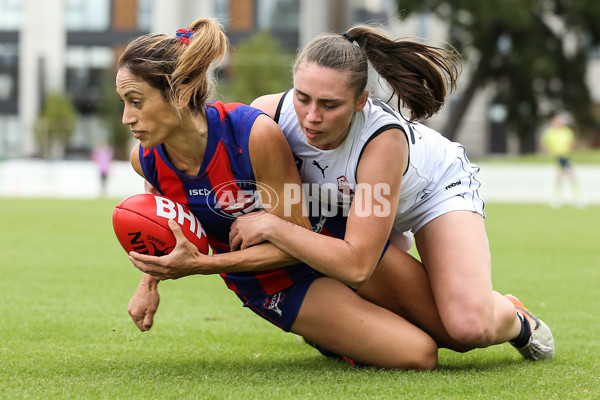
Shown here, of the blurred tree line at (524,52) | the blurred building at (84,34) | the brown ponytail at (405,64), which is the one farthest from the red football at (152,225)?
the blurred building at (84,34)

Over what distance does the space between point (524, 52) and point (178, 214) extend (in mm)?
32113

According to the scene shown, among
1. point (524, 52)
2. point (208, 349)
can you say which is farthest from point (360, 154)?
point (524, 52)

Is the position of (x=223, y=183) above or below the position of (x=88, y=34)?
above

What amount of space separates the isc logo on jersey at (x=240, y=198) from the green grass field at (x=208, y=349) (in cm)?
81

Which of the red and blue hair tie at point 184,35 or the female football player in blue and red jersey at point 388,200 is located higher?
the red and blue hair tie at point 184,35

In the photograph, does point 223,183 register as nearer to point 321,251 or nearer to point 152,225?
point 152,225

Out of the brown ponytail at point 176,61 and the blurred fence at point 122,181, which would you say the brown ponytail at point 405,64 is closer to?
the brown ponytail at point 176,61

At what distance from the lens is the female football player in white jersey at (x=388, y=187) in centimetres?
400

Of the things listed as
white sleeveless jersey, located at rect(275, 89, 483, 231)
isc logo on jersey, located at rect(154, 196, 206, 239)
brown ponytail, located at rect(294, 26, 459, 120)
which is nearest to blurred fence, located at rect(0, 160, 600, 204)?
white sleeveless jersey, located at rect(275, 89, 483, 231)

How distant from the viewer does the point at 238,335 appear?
5.43 meters

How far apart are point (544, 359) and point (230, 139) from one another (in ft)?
6.92

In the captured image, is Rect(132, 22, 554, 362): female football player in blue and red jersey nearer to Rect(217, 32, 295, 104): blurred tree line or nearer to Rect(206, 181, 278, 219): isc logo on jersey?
Rect(206, 181, 278, 219): isc logo on jersey

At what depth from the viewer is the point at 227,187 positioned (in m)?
4.21

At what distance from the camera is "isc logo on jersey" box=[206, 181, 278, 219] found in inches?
164
